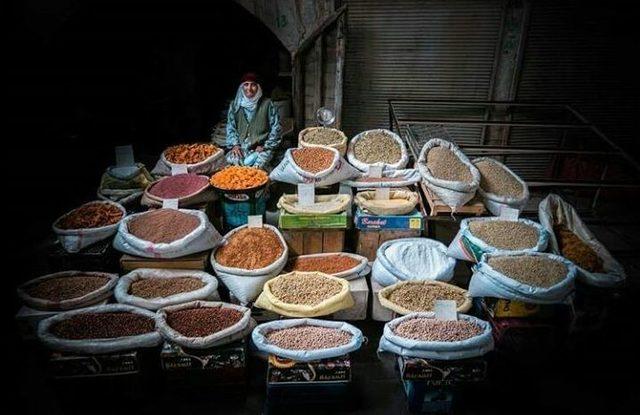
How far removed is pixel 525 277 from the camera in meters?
2.96

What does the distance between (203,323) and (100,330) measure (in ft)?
2.27

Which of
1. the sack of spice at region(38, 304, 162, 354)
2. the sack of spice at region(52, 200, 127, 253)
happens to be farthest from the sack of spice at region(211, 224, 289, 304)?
the sack of spice at region(52, 200, 127, 253)

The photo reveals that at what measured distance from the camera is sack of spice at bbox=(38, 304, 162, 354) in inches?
105

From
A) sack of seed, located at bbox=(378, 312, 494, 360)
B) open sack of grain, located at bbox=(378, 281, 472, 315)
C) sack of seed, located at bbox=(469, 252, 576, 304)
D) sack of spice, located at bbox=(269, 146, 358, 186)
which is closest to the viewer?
sack of seed, located at bbox=(378, 312, 494, 360)

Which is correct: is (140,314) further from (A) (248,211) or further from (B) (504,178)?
(B) (504,178)

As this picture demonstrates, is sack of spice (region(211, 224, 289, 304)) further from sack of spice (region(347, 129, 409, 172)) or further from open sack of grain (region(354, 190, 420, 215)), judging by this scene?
sack of spice (region(347, 129, 409, 172))

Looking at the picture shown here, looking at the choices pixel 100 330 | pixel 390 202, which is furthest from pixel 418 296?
pixel 100 330

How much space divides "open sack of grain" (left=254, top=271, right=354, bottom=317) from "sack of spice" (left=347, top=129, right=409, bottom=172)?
152 cm

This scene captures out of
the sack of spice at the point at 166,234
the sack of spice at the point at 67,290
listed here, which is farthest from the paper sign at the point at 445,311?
the sack of spice at the point at 67,290

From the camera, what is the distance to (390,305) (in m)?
3.14

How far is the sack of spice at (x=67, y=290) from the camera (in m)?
3.05

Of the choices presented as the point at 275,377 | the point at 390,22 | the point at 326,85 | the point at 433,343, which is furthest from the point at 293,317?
the point at 390,22

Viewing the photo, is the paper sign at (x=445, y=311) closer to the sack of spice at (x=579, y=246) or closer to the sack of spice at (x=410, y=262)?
the sack of spice at (x=410, y=262)

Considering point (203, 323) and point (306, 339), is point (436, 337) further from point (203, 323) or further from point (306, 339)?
point (203, 323)
